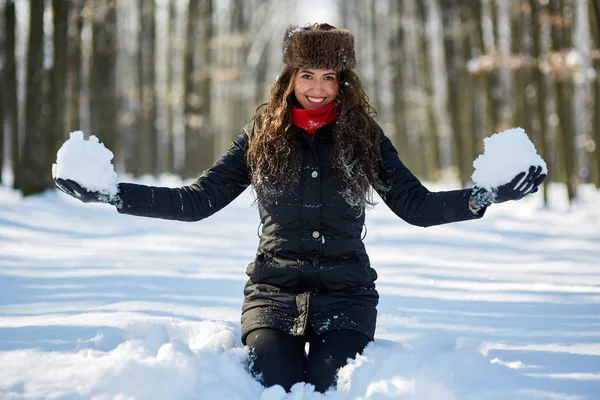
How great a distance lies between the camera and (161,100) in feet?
148

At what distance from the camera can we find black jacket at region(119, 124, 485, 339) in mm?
3143

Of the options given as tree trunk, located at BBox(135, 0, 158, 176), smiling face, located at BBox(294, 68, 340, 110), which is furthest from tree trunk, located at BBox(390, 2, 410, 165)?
smiling face, located at BBox(294, 68, 340, 110)

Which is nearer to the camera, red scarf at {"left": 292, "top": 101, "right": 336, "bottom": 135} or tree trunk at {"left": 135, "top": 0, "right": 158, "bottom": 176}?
red scarf at {"left": 292, "top": 101, "right": 336, "bottom": 135}

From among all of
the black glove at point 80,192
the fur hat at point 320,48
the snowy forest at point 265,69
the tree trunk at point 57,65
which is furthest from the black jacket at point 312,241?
the tree trunk at point 57,65

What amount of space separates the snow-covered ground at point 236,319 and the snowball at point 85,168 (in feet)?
2.42

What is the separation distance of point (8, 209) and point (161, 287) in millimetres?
7217

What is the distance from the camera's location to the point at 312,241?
125 inches

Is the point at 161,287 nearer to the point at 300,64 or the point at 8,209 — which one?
the point at 300,64

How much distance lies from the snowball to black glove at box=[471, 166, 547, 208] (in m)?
1.70

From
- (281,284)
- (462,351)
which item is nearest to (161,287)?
(281,284)

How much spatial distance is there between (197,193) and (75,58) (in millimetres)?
15911

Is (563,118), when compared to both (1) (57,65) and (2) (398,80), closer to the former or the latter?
(1) (57,65)

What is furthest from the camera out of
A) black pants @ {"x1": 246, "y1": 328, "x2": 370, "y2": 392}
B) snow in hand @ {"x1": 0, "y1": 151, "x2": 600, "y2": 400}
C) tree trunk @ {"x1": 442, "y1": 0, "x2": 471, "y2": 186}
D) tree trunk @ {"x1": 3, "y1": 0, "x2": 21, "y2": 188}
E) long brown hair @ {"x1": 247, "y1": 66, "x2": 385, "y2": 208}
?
tree trunk @ {"x1": 442, "y1": 0, "x2": 471, "y2": 186}

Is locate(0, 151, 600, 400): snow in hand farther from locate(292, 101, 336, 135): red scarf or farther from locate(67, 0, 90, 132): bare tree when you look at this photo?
locate(67, 0, 90, 132): bare tree
